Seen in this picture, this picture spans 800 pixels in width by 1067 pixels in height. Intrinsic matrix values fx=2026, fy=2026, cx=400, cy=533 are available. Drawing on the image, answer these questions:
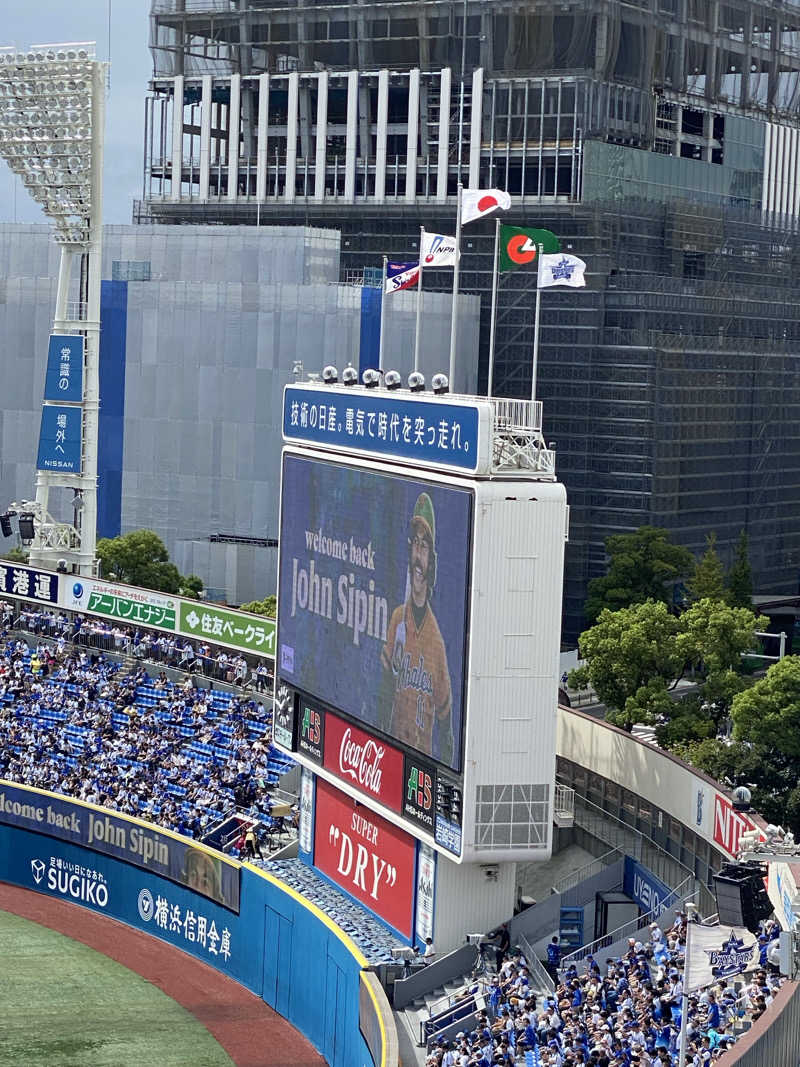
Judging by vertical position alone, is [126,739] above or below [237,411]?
below

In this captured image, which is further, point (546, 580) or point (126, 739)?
point (126, 739)

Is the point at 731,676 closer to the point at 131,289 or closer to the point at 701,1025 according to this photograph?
the point at 701,1025

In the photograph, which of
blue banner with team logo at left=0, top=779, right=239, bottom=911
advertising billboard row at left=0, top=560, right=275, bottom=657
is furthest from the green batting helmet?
advertising billboard row at left=0, top=560, right=275, bottom=657

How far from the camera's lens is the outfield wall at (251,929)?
3109 centimetres

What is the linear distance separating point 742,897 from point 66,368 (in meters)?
34.1

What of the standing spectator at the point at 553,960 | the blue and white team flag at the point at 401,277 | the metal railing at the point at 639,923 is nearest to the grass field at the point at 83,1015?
the standing spectator at the point at 553,960

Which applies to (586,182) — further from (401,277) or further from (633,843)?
(633,843)

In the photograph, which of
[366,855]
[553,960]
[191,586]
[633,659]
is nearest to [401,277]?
[633,659]

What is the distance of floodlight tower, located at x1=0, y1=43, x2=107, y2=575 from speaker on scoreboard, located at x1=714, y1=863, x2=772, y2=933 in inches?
1266

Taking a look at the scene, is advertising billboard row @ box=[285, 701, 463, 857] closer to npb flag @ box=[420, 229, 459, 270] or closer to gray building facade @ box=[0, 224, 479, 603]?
npb flag @ box=[420, 229, 459, 270]

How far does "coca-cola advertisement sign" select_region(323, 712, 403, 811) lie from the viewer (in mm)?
31306

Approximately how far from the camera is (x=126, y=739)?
44500 mm

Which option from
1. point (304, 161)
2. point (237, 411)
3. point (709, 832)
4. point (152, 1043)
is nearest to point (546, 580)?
point (709, 832)

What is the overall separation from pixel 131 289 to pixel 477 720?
4943cm
